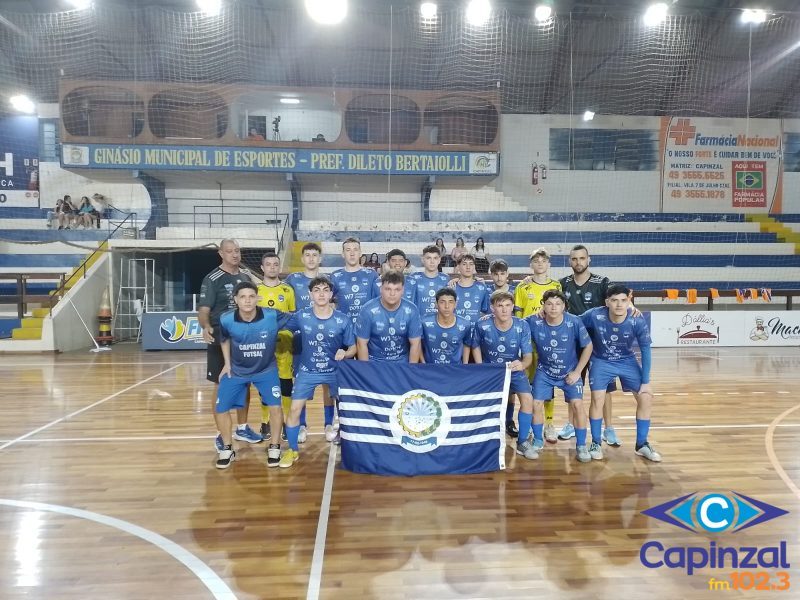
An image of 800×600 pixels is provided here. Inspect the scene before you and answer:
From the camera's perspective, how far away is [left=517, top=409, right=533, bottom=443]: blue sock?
4762mm

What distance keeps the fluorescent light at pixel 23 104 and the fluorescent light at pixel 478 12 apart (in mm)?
13748

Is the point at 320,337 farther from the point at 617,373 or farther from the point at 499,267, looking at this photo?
the point at 617,373

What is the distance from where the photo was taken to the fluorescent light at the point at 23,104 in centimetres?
1619

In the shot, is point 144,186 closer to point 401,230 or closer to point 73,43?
point 73,43

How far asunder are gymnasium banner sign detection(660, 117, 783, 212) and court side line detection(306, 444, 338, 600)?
18377 millimetres

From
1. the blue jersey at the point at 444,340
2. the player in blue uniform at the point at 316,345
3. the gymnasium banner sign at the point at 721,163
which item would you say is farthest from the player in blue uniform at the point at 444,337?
the gymnasium banner sign at the point at 721,163

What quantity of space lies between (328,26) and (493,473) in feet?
48.4

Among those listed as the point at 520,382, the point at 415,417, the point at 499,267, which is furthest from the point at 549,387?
the point at 415,417

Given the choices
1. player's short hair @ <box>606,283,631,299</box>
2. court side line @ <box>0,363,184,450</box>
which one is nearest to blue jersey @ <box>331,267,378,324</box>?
player's short hair @ <box>606,283,631,299</box>

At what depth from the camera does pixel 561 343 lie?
4637 millimetres

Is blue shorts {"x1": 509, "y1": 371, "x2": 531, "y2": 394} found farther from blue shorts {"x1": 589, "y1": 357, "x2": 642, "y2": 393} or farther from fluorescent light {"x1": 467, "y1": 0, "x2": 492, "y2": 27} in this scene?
fluorescent light {"x1": 467, "y1": 0, "x2": 492, "y2": 27}

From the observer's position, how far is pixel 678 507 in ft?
11.8

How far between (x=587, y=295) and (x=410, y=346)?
196 centimetres

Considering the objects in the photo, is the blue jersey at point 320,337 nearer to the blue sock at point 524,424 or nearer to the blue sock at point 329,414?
the blue sock at point 329,414
